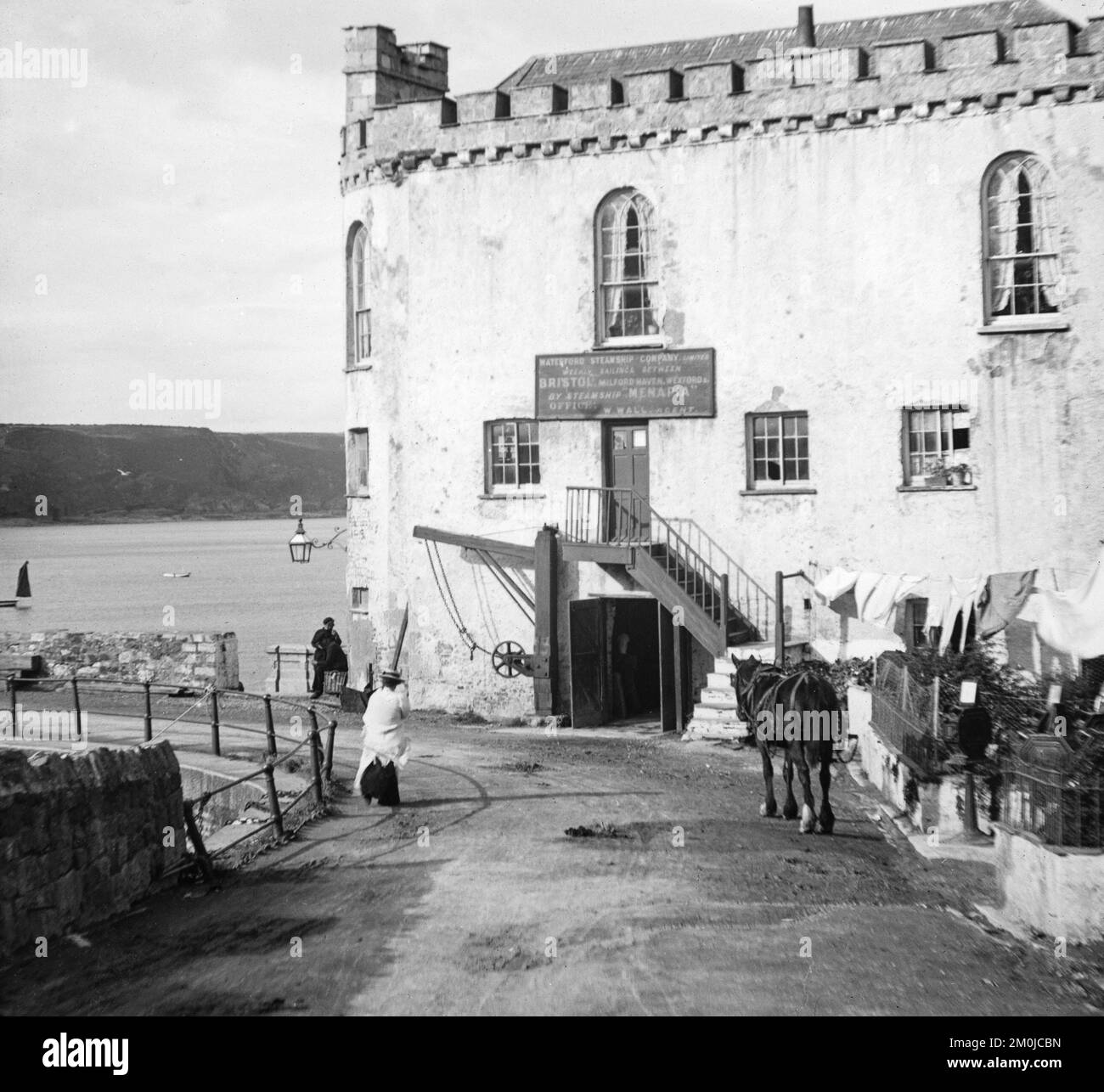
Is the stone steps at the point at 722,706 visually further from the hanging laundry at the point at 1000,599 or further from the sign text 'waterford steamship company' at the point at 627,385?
the sign text 'waterford steamship company' at the point at 627,385

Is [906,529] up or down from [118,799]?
up

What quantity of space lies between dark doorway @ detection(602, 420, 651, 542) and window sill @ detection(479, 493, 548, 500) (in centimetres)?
136

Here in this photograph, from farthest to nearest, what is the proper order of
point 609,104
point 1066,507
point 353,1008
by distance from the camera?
point 609,104 < point 1066,507 < point 353,1008

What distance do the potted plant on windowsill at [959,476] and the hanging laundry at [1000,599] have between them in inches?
100

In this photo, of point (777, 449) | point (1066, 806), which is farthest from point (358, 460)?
point (1066, 806)

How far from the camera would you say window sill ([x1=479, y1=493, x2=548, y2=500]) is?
27.3m

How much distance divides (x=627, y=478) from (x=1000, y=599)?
313 inches

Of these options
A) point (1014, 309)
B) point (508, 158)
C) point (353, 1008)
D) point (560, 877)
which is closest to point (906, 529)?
point (1014, 309)

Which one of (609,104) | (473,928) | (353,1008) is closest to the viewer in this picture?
(353,1008)

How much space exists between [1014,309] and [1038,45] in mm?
4667

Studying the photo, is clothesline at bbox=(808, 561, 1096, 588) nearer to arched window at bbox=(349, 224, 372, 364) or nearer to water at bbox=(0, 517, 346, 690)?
arched window at bbox=(349, 224, 372, 364)

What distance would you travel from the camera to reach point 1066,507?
2405 centimetres

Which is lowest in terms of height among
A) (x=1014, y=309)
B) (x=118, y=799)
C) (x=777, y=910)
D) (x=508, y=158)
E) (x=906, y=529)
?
(x=777, y=910)
